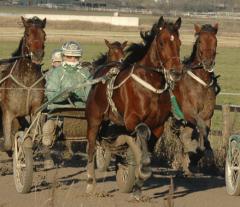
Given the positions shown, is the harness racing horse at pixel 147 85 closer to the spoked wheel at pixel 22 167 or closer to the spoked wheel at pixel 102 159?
the spoked wheel at pixel 22 167

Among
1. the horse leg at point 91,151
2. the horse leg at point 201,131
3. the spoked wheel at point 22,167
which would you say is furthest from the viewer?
the horse leg at point 201,131

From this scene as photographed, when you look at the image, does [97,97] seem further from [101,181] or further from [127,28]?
[127,28]

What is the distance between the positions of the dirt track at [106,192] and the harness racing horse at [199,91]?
1.71 feet

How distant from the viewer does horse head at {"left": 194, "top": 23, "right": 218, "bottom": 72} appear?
12.3 meters

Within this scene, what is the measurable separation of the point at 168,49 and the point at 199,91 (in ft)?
8.98

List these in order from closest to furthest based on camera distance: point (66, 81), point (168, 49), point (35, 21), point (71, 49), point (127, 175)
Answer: point (168, 49) → point (127, 175) → point (71, 49) → point (66, 81) → point (35, 21)

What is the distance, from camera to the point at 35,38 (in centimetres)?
1189

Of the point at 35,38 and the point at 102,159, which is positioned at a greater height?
the point at 35,38

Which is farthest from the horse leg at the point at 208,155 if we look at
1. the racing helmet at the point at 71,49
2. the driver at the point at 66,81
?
the racing helmet at the point at 71,49

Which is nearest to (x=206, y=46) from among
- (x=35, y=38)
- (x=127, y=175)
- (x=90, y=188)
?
(x=35, y=38)

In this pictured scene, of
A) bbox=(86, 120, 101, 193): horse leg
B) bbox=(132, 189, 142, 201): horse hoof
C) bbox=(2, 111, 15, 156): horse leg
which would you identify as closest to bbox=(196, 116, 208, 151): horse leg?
bbox=(86, 120, 101, 193): horse leg

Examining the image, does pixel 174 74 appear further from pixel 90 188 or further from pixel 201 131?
pixel 201 131

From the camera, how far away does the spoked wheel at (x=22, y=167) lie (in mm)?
10633

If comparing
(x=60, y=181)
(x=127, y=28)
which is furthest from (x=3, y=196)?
(x=127, y=28)
